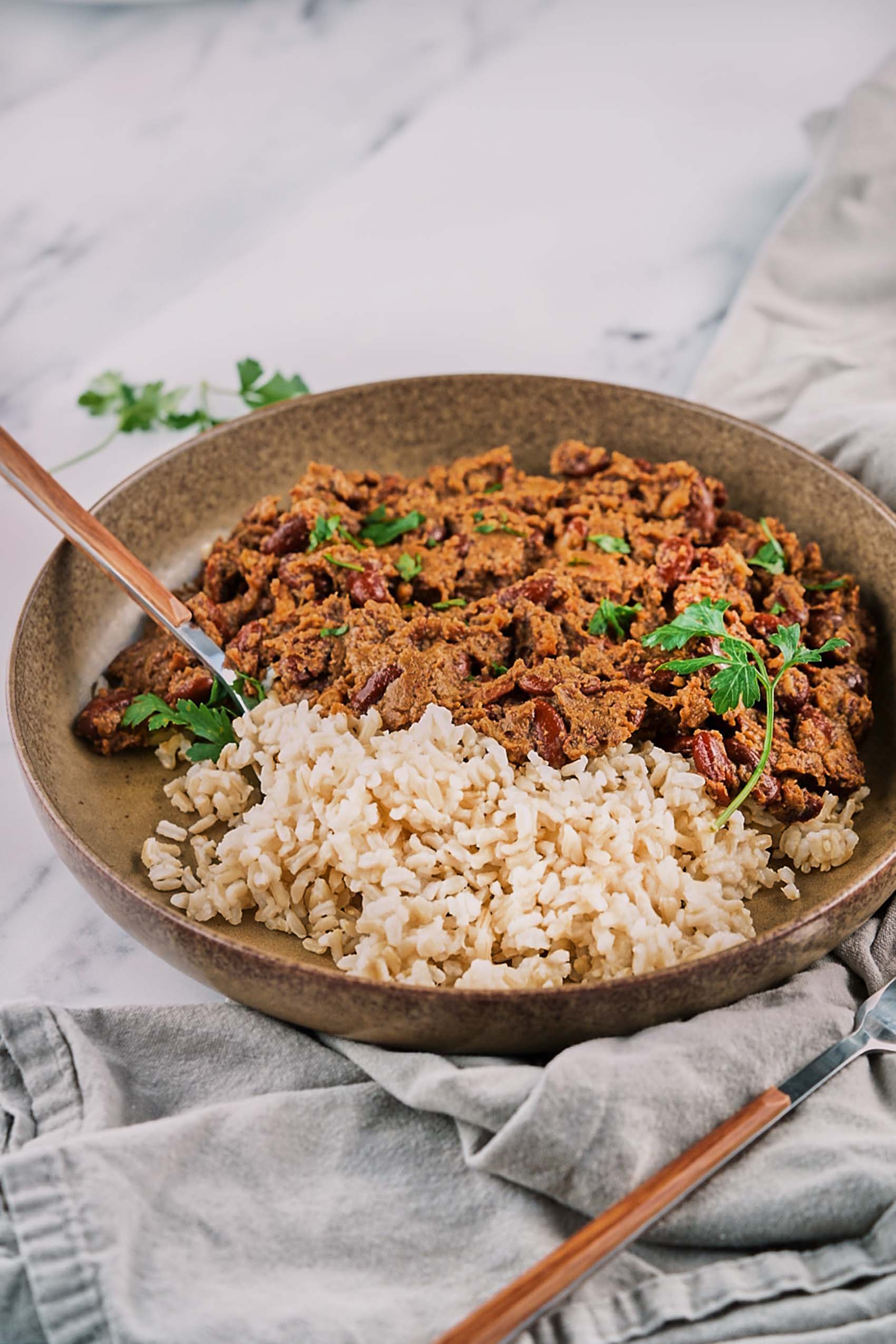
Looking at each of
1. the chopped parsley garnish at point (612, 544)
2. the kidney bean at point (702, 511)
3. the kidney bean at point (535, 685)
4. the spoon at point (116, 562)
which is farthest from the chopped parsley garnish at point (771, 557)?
the spoon at point (116, 562)

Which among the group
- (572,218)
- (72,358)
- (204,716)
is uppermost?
(72,358)

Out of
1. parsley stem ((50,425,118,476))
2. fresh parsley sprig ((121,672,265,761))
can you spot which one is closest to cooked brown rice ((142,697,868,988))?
fresh parsley sprig ((121,672,265,761))

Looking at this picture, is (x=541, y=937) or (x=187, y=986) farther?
(x=187, y=986)

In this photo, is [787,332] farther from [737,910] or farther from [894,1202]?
[894,1202]

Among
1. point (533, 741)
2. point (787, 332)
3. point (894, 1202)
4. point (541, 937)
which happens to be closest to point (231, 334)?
point (787, 332)

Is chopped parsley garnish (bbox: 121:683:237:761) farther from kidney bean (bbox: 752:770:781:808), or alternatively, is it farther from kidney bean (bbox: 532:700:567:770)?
kidney bean (bbox: 752:770:781:808)

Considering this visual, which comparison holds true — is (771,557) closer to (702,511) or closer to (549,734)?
(702,511)

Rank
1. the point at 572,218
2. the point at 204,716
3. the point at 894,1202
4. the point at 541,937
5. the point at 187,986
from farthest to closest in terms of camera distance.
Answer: the point at 572,218 < the point at 204,716 < the point at 187,986 < the point at 541,937 < the point at 894,1202
